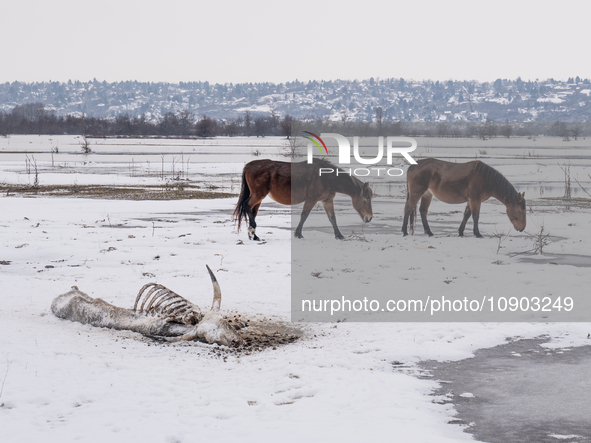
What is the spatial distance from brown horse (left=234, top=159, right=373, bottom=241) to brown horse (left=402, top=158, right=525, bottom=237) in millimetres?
1076

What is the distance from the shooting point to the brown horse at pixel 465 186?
41.4ft

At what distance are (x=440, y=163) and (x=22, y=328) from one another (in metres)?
8.98

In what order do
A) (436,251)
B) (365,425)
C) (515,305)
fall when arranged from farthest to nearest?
(436,251) < (515,305) < (365,425)

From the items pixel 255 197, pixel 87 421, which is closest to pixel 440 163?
pixel 255 197

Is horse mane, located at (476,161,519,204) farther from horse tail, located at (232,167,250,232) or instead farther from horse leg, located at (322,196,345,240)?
horse tail, located at (232,167,250,232)

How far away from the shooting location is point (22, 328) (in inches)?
251

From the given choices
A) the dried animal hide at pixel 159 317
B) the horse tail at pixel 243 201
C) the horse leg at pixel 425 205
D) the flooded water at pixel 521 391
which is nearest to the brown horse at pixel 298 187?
the horse tail at pixel 243 201

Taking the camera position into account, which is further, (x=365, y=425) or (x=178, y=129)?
(x=178, y=129)

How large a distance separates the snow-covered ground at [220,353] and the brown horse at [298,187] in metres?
0.59

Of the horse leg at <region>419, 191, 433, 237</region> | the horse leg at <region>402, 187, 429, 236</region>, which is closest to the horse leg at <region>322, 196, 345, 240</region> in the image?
the horse leg at <region>402, 187, 429, 236</region>

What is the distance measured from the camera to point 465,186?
41.6ft

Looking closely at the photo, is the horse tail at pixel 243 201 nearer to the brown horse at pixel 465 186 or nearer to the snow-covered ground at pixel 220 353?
the snow-covered ground at pixel 220 353

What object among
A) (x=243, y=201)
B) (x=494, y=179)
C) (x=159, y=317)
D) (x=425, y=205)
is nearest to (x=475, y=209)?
(x=494, y=179)

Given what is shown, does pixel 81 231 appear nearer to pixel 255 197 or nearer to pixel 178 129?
pixel 255 197
